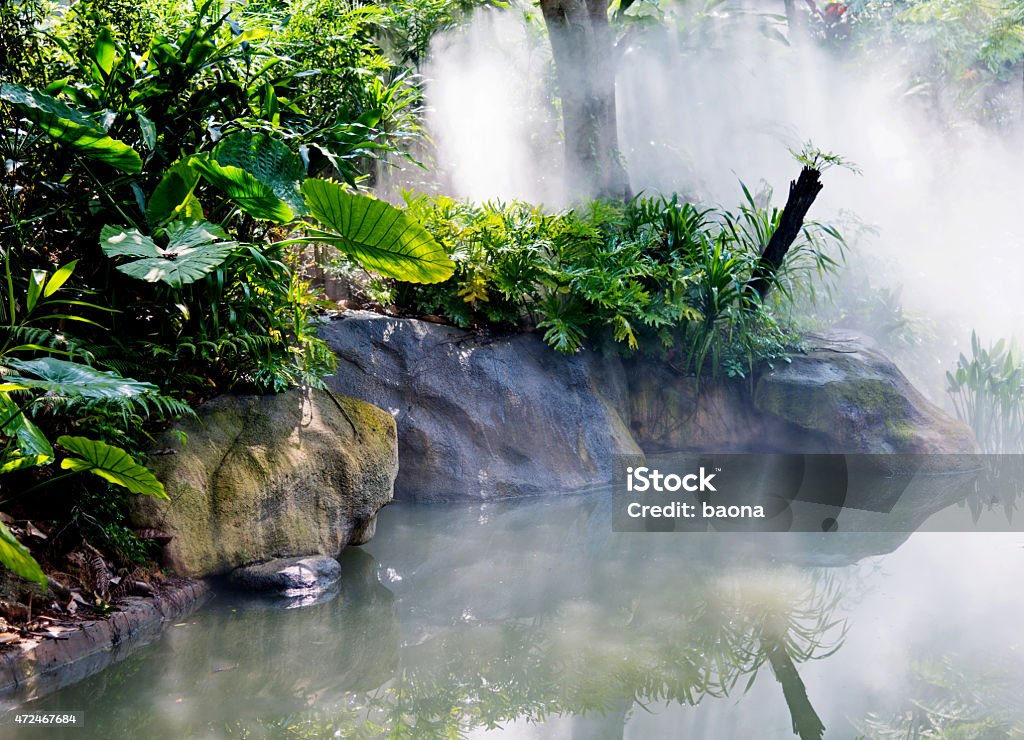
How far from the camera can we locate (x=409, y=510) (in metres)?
5.28

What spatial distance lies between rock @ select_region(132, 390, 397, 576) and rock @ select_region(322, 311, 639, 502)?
1073mm

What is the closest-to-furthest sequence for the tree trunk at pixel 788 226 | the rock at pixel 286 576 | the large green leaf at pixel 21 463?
the large green leaf at pixel 21 463
the rock at pixel 286 576
the tree trunk at pixel 788 226

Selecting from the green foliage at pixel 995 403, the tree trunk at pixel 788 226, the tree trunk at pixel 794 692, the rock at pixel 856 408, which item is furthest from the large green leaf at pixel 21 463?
the green foliage at pixel 995 403

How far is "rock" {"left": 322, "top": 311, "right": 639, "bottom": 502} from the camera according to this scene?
18.1 feet

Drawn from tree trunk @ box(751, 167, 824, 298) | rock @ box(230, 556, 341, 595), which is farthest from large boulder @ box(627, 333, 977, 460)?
rock @ box(230, 556, 341, 595)

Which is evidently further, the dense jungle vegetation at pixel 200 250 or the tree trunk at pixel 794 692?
the dense jungle vegetation at pixel 200 250

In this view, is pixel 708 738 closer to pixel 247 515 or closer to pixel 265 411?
pixel 247 515

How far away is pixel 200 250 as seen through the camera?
3.50m

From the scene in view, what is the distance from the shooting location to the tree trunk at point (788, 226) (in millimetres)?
6266

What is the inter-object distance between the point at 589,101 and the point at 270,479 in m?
5.97

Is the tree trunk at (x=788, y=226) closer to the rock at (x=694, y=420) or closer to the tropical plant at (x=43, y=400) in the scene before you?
the rock at (x=694, y=420)

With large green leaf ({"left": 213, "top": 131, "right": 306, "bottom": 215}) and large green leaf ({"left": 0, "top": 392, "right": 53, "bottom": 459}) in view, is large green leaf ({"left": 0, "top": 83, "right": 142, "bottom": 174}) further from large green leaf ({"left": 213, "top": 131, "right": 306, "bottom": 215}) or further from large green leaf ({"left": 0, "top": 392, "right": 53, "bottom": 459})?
large green leaf ({"left": 0, "top": 392, "right": 53, "bottom": 459})

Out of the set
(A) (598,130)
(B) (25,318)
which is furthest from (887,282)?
(B) (25,318)

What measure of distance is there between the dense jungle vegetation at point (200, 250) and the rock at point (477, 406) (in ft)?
0.76
